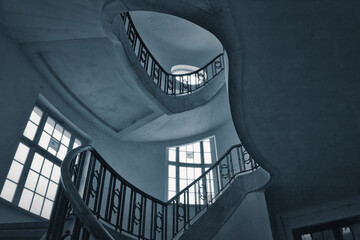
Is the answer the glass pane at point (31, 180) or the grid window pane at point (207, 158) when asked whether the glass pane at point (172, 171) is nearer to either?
the grid window pane at point (207, 158)

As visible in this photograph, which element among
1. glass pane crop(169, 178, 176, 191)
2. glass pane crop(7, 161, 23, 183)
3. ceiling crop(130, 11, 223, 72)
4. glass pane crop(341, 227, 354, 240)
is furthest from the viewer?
ceiling crop(130, 11, 223, 72)

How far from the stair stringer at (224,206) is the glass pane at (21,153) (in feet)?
11.7

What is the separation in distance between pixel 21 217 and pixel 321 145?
5512 mm

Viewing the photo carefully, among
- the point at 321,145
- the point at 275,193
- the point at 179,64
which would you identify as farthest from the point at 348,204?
the point at 179,64

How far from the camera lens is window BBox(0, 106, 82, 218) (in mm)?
6016

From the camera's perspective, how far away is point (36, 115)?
7.02m

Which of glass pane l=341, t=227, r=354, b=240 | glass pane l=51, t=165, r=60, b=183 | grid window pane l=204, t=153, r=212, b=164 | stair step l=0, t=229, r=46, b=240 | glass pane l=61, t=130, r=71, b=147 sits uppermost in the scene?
grid window pane l=204, t=153, r=212, b=164

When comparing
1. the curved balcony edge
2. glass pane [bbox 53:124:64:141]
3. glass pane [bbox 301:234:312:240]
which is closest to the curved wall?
glass pane [bbox 53:124:64:141]

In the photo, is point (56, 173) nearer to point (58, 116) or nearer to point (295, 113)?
point (58, 116)

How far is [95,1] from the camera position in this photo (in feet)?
16.3

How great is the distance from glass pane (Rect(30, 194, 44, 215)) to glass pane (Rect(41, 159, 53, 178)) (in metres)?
0.54

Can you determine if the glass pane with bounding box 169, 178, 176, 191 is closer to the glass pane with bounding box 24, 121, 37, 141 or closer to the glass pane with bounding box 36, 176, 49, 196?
the glass pane with bounding box 36, 176, 49, 196

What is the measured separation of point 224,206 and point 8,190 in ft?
13.4

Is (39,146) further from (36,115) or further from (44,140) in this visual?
(36,115)
